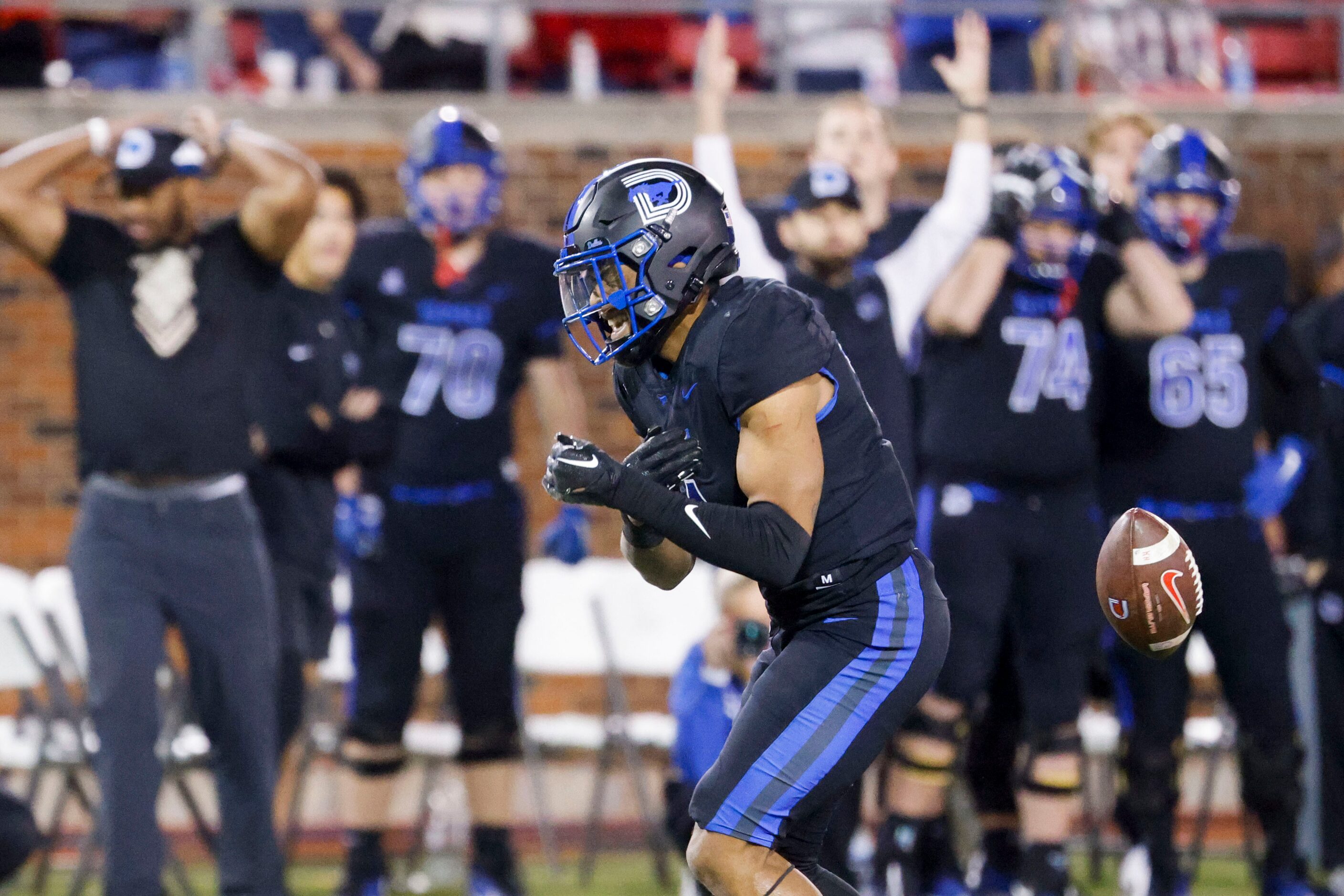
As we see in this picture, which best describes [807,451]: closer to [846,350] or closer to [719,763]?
[719,763]

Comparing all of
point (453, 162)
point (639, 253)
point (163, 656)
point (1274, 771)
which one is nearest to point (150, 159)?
point (453, 162)

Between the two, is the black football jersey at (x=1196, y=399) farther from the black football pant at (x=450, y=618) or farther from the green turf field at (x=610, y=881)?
the black football pant at (x=450, y=618)

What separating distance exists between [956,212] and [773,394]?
2620 mm

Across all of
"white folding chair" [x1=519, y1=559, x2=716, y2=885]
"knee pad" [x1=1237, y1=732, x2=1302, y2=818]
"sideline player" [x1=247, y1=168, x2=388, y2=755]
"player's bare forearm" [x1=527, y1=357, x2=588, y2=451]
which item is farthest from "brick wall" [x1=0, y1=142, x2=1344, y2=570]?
"knee pad" [x1=1237, y1=732, x2=1302, y2=818]

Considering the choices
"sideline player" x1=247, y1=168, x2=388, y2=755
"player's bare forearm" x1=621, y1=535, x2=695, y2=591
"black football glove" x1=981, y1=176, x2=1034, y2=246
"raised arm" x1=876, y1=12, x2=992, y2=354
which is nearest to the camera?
"player's bare forearm" x1=621, y1=535, x2=695, y2=591

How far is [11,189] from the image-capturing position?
498 centimetres

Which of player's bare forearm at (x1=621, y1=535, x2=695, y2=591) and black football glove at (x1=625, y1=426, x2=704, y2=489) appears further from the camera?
player's bare forearm at (x1=621, y1=535, x2=695, y2=591)

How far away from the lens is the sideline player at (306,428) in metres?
6.00

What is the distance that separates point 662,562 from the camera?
371cm

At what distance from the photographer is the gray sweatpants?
4793mm

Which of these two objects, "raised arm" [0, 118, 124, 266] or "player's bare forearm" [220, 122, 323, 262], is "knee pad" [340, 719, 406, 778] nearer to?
"player's bare forearm" [220, 122, 323, 262]

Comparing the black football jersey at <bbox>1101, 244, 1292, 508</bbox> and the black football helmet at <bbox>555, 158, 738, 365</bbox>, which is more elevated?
the black football helmet at <bbox>555, 158, 738, 365</bbox>

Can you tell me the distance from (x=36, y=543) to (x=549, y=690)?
90.6 inches

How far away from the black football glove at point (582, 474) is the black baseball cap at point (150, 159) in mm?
2165
